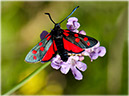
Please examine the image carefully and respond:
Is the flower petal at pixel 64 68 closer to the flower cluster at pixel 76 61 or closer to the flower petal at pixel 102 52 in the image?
the flower cluster at pixel 76 61

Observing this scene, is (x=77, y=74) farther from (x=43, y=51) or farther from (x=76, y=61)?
(x=43, y=51)

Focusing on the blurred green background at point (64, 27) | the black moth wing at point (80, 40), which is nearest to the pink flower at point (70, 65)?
→ the black moth wing at point (80, 40)

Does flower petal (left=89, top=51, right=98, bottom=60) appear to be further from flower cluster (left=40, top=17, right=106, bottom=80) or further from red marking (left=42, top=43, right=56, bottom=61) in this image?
red marking (left=42, top=43, right=56, bottom=61)

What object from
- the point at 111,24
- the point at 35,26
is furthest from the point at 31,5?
the point at 111,24

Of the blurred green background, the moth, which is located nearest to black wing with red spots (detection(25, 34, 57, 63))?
the moth

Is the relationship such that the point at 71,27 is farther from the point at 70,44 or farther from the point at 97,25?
the point at 97,25

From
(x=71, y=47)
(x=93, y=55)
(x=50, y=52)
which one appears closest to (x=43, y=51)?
(x=50, y=52)
